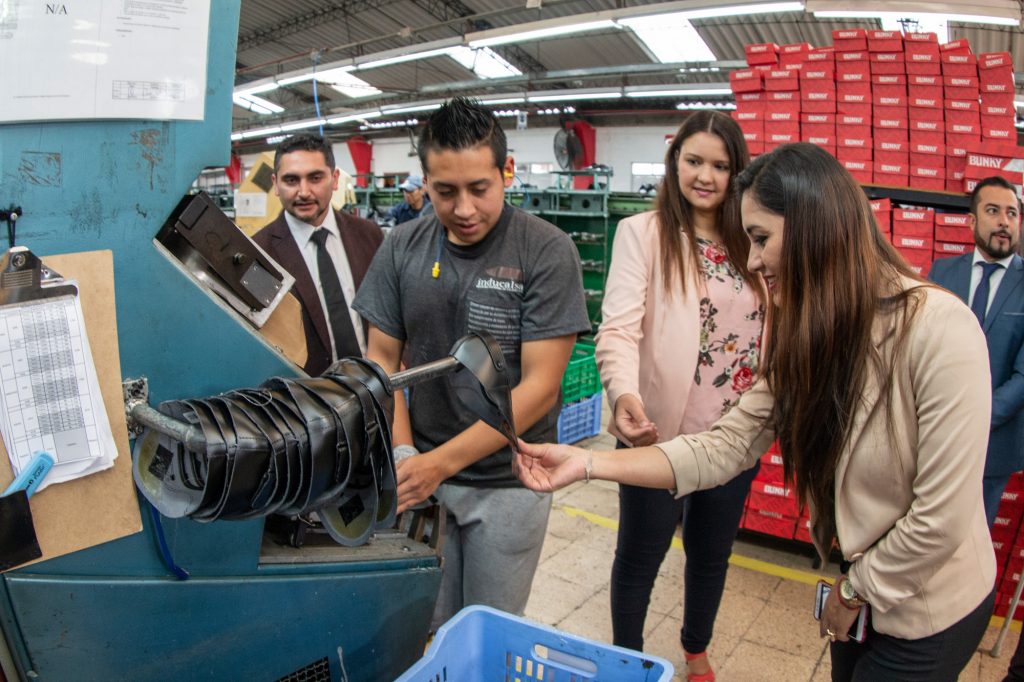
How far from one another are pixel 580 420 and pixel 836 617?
3364mm

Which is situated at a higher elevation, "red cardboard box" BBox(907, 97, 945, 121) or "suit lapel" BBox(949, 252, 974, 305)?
"red cardboard box" BBox(907, 97, 945, 121)

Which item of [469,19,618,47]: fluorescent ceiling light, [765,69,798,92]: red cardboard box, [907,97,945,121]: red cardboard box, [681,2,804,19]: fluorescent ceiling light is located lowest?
[907,97,945,121]: red cardboard box

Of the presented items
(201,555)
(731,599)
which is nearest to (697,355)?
(201,555)

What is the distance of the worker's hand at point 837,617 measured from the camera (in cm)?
115

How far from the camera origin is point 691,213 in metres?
1.75

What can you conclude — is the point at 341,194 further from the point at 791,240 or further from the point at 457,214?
the point at 791,240

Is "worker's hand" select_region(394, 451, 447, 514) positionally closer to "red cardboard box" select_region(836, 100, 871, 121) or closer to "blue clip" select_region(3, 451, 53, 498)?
"blue clip" select_region(3, 451, 53, 498)

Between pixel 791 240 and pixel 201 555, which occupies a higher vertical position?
pixel 791 240

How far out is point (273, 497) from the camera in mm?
672

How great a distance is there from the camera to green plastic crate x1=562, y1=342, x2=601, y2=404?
4.27 m

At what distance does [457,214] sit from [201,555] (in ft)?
Answer: 2.46

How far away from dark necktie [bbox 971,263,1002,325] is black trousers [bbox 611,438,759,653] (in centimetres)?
147

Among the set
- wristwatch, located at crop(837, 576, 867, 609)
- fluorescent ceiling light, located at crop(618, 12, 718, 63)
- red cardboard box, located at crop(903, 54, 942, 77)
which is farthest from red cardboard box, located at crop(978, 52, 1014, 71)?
fluorescent ceiling light, located at crop(618, 12, 718, 63)

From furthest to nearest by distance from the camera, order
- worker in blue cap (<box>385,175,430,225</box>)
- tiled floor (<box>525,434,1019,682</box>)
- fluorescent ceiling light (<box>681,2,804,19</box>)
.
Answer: worker in blue cap (<box>385,175,430,225</box>), fluorescent ceiling light (<box>681,2,804,19</box>), tiled floor (<box>525,434,1019,682</box>)
